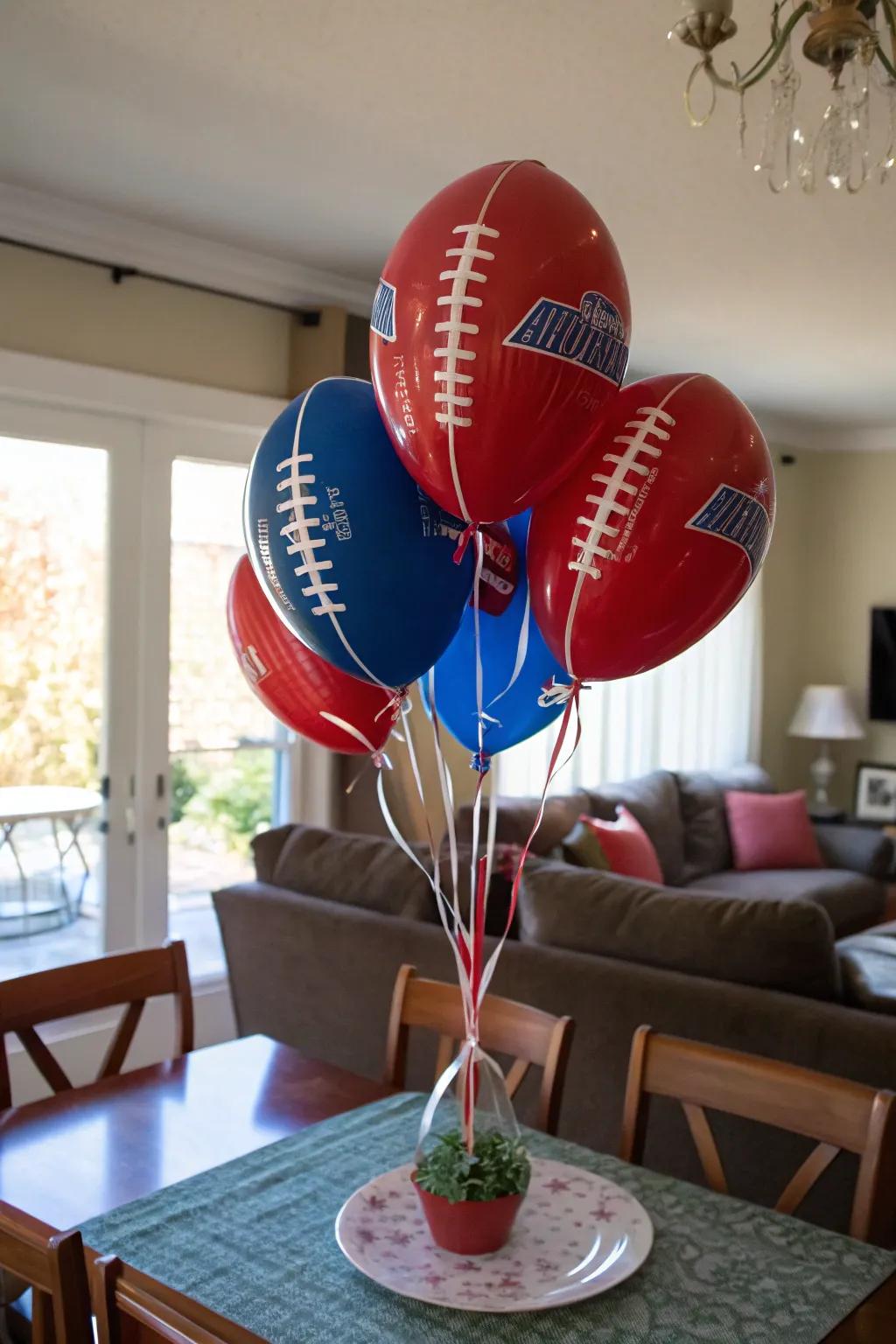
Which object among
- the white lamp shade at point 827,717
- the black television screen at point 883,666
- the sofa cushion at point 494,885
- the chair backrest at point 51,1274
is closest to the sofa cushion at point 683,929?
the sofa cushion at point 494,885

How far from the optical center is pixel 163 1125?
184cm

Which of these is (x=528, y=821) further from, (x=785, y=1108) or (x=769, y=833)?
(x=785, y=1108)

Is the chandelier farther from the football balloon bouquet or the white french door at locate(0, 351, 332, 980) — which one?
the white french door at locate(0, 351, 332, 980)

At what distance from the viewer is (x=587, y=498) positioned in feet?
4.55

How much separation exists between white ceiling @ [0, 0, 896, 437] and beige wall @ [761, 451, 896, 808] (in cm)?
266

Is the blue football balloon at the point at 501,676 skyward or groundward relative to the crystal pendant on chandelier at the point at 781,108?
groundward

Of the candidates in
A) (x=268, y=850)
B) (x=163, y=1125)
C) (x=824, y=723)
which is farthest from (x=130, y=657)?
(x=824, y=723)

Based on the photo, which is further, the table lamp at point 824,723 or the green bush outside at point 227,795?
the table lamp at point 824,723

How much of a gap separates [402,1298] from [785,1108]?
0.62 meters

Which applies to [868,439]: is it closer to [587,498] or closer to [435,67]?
[435,67]

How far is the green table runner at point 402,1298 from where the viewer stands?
1.32m

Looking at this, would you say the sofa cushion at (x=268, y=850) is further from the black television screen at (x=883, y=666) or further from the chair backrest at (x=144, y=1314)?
the black television screen at (x=883, y=666)

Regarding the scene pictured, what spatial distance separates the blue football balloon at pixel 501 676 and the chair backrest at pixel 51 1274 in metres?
0.79

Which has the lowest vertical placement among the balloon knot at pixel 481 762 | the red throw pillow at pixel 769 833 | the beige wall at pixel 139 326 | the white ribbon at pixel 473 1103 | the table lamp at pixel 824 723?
the red throw pillow at pixel 769 833
